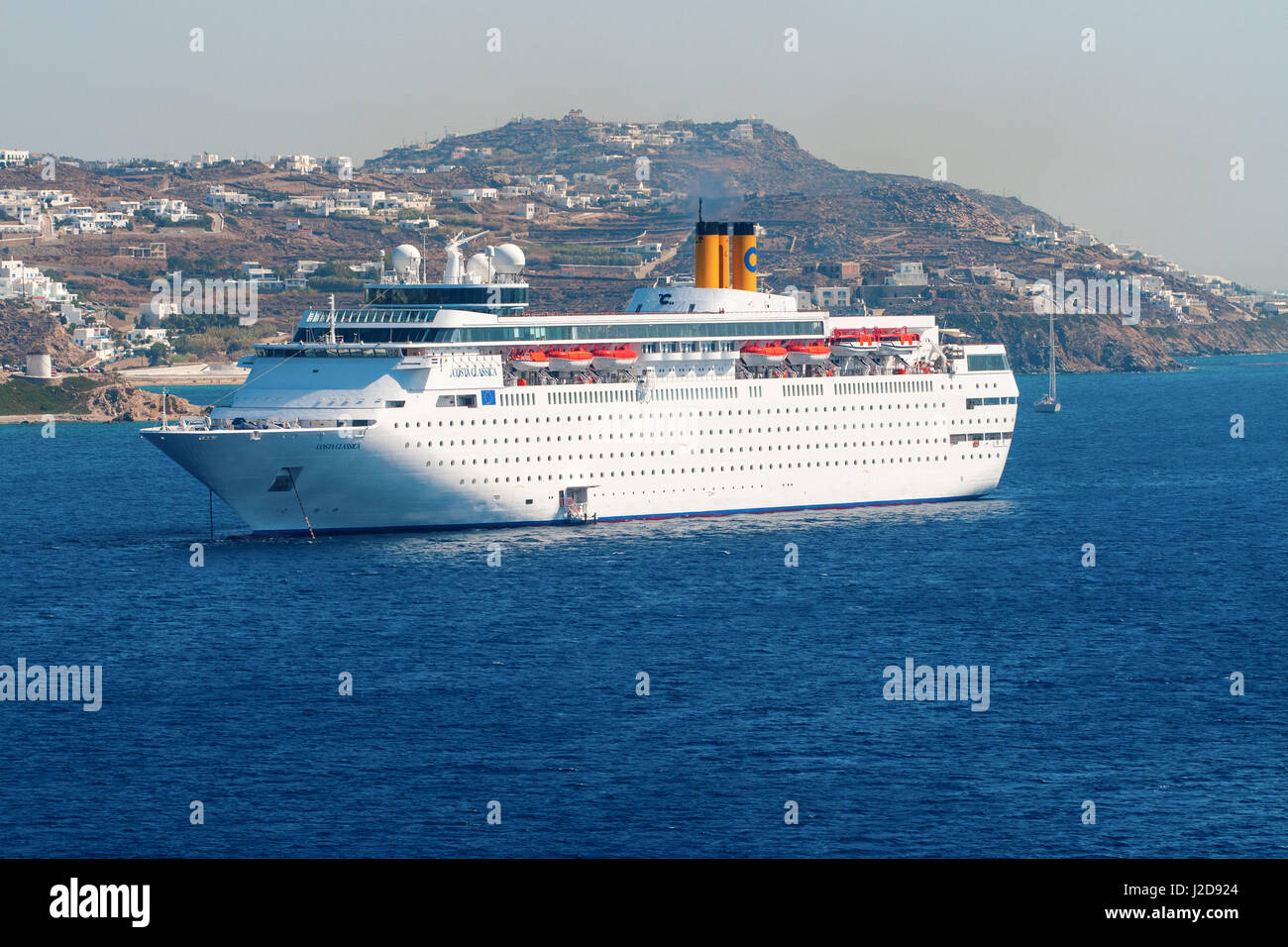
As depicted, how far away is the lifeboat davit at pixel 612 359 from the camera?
63188mm

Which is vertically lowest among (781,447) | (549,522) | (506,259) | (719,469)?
(549,522)

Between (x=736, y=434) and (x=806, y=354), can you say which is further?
(x=806, y=354)

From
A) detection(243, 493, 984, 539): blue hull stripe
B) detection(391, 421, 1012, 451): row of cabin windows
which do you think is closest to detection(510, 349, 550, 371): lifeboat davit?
detection(391, 421, 1012, 451): row of cabin windows

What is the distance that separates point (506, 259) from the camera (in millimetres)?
64312

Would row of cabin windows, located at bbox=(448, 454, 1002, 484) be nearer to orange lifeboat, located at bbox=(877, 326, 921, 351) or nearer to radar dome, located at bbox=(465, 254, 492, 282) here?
orange lifeboat, located at bbox=(877, 326, 921, 351)

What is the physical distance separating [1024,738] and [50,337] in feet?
544

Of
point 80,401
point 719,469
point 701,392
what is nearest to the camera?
point 719,469

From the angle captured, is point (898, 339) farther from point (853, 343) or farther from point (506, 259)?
point (506, 259)

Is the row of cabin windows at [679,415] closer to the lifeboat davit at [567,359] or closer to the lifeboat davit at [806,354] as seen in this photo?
the lifeboat davit at [806,354]

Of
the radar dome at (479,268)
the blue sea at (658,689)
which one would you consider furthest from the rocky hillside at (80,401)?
Result: the radar dome at (479,268)

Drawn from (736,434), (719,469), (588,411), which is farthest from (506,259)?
(719,469)

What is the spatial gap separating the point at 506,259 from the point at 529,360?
16.3 feet

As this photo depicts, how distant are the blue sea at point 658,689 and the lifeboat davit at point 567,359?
277 inches
